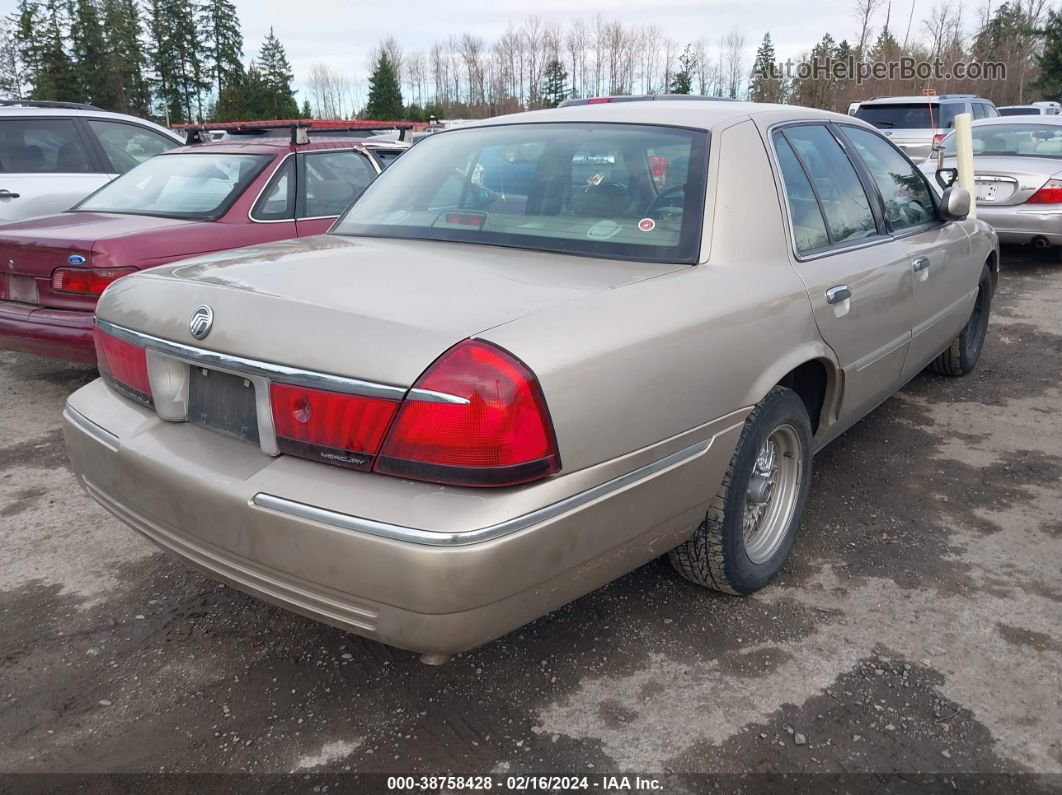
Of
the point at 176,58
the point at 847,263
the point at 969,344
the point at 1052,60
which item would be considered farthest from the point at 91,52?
the point at 847,263

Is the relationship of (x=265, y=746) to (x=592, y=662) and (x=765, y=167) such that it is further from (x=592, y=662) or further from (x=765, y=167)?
(x=765, y=167)

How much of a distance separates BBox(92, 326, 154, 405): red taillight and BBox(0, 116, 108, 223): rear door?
15.7 feet

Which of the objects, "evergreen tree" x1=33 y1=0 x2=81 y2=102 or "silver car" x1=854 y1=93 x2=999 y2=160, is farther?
"evergreen tree" x1=33 y1=0 x2=81 y2=102

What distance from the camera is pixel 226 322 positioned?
84.7 inches

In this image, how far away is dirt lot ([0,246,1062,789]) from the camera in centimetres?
221

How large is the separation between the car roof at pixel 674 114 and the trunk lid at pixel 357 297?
2.24ft

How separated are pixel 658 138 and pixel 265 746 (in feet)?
7.08

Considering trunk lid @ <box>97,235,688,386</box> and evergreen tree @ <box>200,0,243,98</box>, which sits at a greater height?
evergreen tree @ <box>200,0,243,98</box>

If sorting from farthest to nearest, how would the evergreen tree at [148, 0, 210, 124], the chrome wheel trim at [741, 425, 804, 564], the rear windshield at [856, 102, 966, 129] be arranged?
the evergreen tree at [148, 0, 210, 124]
the rear windshield at [856, 102, 966, 129]
the chrome wheel trim at [741, 425, 804, 564]

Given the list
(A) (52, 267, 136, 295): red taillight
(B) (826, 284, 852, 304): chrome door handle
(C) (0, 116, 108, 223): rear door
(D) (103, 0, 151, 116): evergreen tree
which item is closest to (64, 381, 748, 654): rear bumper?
(B) (826, 284, 852, 304): chrome door handle

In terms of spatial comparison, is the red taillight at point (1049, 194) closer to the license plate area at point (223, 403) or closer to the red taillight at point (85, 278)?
the red taillight at point (85, 278)

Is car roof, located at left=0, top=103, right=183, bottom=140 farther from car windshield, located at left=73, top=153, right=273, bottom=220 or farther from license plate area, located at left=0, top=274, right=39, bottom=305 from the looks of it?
license plate area, located at left=0, top=274, right=39, bottom=305

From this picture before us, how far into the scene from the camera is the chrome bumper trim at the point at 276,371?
1896 mm

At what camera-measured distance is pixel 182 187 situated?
537cm
